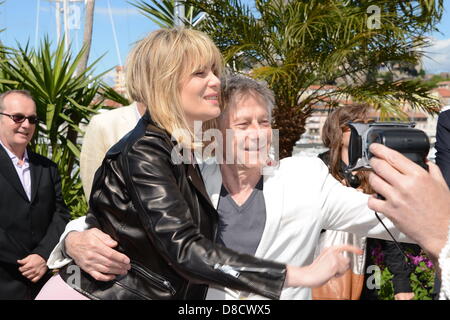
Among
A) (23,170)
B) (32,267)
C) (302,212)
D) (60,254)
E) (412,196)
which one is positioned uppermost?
(412,196)

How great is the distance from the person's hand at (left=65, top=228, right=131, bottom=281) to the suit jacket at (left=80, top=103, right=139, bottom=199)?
3.81 feet

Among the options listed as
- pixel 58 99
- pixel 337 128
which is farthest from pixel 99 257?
pixel 58 99

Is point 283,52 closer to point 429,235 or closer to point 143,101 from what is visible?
point 143,101

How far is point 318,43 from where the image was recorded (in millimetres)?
6125

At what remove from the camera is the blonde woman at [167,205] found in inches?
46.7

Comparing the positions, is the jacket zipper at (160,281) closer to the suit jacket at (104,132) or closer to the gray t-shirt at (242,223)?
the gray t-shirt at (242,223)

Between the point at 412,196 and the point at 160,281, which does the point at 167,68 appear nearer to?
the point at 160,281

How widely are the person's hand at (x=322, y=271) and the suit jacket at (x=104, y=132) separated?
1608 mm

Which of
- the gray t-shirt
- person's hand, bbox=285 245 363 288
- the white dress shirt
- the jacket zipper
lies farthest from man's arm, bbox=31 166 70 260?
person's hand, bbox=285 245 363 288

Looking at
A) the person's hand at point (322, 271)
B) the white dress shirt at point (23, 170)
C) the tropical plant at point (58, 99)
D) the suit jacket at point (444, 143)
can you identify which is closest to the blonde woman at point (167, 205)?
the person's hand at point (322, 271)

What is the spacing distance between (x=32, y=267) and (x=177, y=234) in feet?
6.83

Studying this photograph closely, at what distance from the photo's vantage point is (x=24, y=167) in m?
3.24
